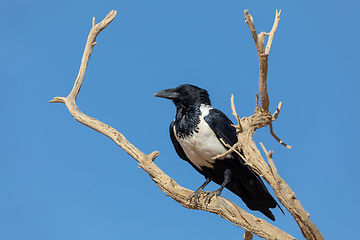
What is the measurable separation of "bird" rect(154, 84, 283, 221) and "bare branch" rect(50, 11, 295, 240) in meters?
0.11

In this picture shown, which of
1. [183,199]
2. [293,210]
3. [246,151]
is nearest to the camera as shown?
[293,210]

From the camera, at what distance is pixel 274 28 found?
4109 millimetres

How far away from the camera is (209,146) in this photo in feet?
15.0

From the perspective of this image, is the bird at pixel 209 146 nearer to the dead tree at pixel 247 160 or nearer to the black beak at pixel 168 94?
the black beak at pixel 168 94

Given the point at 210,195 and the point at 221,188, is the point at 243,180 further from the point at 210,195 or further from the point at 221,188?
the point at 210,195

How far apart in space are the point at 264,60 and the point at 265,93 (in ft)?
1.08

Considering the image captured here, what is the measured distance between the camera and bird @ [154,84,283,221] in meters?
4.58

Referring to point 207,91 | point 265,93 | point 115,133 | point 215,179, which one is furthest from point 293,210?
point 115,133

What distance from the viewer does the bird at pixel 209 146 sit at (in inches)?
180

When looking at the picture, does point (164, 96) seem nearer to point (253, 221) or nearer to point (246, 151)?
point (246, 151)

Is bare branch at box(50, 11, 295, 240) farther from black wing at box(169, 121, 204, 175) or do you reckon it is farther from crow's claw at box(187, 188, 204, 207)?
black wing at box(169, 121, 204, 175)

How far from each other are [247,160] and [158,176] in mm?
973

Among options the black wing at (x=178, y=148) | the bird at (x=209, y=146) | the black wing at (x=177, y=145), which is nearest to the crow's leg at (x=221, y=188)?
the bird at (x=209, y=146)

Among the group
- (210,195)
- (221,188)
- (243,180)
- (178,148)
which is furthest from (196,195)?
(178,148)
